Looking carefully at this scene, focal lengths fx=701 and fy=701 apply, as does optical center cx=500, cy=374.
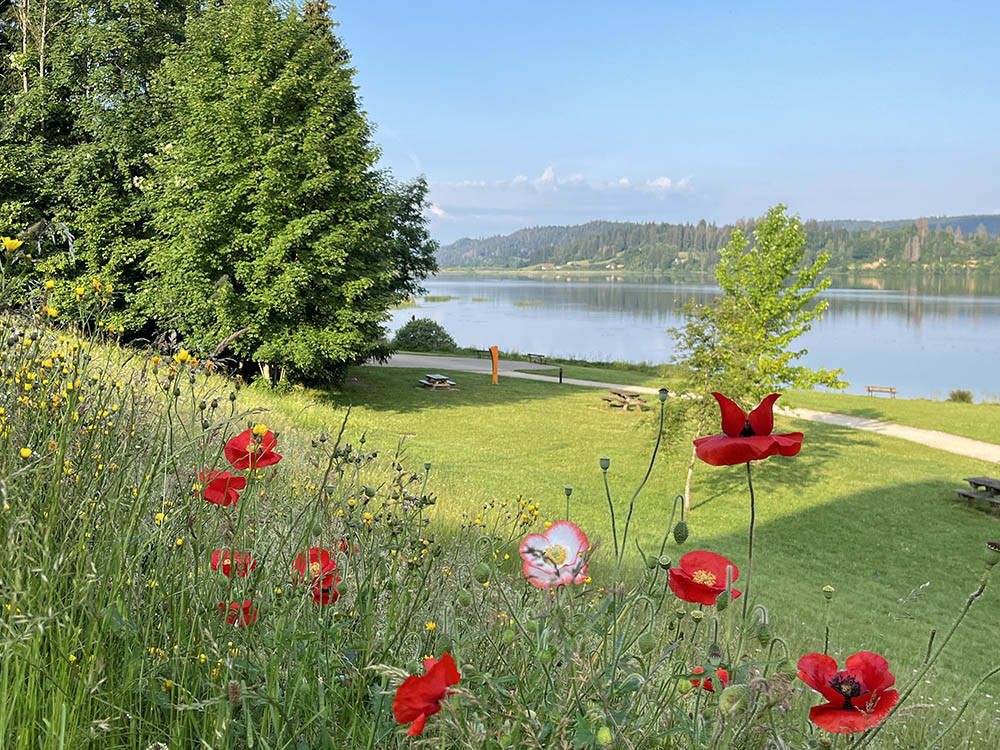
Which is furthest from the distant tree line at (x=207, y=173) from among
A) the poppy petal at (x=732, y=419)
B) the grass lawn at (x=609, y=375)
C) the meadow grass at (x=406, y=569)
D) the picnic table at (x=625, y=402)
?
the poppy petal at (x=732, y=419)

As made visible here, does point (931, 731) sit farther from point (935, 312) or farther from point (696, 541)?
point (935, 312)

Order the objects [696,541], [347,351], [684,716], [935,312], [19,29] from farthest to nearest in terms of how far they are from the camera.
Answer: [935,312] < [19,29] < [347,351] < [696,541] < [684,716]

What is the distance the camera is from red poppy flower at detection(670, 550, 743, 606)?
1.40 metres

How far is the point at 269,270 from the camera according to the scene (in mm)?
16656

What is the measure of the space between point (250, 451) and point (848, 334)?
65.2 meters

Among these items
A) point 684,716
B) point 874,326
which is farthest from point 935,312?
point 684,716

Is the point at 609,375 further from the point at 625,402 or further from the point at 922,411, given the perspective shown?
the point at 922,411

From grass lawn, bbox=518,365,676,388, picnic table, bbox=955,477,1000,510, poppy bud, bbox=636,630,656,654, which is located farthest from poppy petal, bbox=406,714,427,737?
grass lawn, bbox=518,365,676,388

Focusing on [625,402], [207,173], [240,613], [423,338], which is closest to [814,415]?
[625,402]

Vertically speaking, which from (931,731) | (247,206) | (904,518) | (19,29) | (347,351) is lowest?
(904,518)

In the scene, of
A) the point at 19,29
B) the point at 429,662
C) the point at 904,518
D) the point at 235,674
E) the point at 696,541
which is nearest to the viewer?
the point at 429,662

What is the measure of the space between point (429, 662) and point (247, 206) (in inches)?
702

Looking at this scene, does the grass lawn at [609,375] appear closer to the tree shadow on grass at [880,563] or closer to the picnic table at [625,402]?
the picnic table at [625,402]

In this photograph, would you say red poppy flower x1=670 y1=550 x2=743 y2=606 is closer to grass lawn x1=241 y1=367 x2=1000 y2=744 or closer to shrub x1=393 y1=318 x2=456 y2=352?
grass lawn x1=241 y1=367 x2=1000 y2=744
